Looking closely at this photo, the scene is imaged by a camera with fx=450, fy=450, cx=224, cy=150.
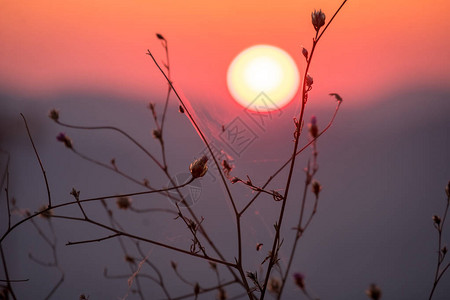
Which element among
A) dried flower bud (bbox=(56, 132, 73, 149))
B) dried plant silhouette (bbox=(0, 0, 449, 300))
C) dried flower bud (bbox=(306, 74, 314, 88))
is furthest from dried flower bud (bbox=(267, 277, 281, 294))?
dried flower bud (bbox=(56, 132, 73, 149))

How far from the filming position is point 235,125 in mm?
865

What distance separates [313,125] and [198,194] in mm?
298

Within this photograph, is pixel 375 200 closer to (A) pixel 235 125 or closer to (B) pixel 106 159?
(B) pixel 106 159

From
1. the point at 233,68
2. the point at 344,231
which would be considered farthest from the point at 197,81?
the point at 344,231

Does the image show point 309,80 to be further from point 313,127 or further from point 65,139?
point 65,139

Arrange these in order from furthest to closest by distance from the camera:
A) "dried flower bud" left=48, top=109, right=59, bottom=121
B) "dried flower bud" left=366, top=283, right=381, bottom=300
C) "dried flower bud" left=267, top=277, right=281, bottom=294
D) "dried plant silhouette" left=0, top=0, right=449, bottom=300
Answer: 1. "dried flower bud" left=48, top=109, right=59, bottom=121
2. "dried flower bud" left=267, top=277, right=281, bottom=294
3. "dried flower bud" left=366, top=283, right=381, bottom=300
4. "dried plant silhouette" left=0, top=0, right=449, bottom=300

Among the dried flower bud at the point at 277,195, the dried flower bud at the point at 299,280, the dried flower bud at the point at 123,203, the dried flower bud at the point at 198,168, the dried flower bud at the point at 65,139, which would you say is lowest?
the dried flower bud at the point at 299,280

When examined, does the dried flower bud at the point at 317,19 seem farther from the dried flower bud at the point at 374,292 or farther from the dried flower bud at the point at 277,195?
the dried flower bud at the point at 374,292

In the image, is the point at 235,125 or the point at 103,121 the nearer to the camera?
the point at 235,125
